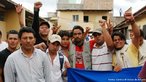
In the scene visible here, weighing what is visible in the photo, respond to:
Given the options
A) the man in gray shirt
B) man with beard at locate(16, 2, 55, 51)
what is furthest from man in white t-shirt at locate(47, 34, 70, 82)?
the man in gray shirt

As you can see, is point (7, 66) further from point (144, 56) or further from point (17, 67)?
point (144, 56)

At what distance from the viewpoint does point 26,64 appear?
5.04 m

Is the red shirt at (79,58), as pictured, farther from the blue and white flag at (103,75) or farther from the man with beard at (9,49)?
the man with beard at (9,49)

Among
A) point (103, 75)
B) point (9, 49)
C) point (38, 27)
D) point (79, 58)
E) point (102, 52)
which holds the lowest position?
point (103, 75)

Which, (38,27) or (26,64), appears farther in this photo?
(38,27)

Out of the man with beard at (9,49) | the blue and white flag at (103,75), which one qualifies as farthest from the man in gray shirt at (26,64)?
the blue and white flag at (103,75)

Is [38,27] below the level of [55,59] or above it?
above

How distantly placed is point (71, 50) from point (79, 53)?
15cm

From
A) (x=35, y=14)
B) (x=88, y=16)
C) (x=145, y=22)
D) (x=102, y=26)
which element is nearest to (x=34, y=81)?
(x=35, y=14)

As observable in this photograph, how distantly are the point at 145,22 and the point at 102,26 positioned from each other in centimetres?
1632

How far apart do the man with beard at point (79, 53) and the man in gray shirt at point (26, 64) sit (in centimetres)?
179

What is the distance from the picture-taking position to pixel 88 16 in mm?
63250

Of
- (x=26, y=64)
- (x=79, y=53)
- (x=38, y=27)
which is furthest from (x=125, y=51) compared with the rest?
(x=26, y=64)

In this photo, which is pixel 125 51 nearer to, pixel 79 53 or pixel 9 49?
pixel 79 53
